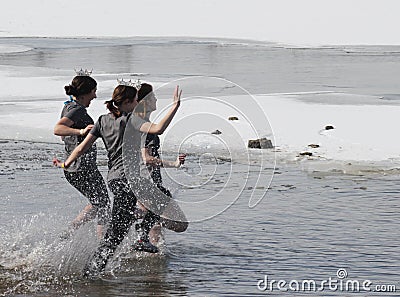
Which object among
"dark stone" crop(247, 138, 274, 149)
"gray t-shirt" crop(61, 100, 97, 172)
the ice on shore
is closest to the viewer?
"gray t-shirt" crop(61, 100, 97, 172)

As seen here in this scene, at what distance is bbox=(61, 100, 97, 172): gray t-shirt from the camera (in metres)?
7.17

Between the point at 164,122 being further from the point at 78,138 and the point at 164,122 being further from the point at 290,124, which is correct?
the point at 290,124

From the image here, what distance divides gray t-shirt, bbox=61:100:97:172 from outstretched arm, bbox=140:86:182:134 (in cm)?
77

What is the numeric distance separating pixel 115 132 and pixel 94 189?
0.78 m

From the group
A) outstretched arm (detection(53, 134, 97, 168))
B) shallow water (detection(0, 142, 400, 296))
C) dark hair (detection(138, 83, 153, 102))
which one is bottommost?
shallow water (detection(0, 142, 400, 296))

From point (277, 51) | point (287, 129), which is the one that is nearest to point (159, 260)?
point (287, 129)

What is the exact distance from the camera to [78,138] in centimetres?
720

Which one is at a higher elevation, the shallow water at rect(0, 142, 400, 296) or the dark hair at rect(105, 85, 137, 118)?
the dark hair at rect(105, 85, 137, 118)

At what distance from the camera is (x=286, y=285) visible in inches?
264

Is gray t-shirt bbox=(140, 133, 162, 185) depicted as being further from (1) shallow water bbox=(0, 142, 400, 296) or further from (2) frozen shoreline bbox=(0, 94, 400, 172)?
(2) frozen shoreline bbox=(0, 94, 400, 172)

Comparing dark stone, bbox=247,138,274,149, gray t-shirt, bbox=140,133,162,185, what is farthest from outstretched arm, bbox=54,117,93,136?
dark stone, bbox=247,138,274,149

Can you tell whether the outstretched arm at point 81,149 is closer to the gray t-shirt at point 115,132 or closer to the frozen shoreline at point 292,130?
the gray t-shirt at point 115,132

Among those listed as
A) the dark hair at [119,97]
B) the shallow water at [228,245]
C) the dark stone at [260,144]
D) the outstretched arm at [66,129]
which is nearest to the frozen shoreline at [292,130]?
the dark stone at [260,144]

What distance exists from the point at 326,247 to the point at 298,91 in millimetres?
11262
